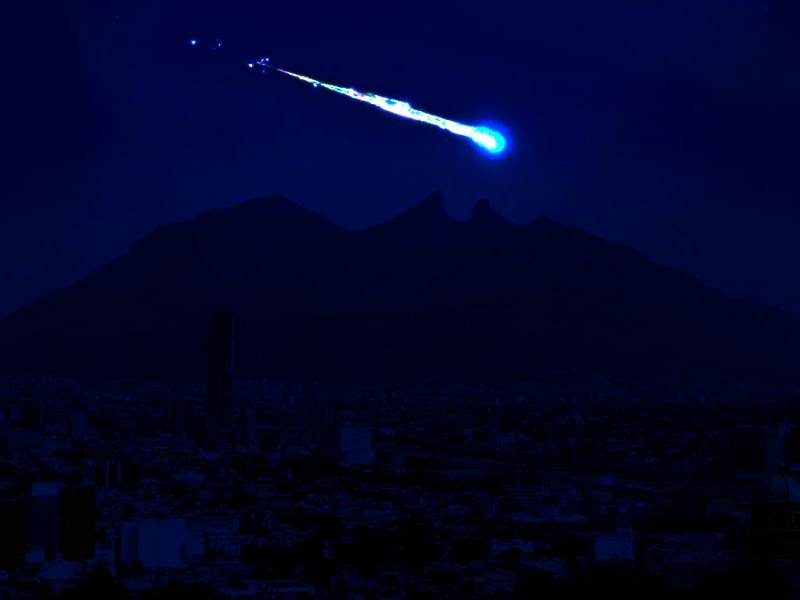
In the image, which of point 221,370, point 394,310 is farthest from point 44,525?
point 394,310

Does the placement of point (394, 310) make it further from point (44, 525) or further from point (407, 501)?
point (44, 525)

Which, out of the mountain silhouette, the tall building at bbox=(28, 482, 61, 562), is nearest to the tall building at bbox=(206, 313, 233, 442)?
the mountain silhouette

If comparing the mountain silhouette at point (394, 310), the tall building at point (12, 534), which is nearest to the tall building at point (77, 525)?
the tall building at point (12, 534)

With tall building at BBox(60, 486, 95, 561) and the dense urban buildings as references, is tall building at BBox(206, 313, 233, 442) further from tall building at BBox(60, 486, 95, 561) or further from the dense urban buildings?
tall building at BBox(60, 486, 95, 561)

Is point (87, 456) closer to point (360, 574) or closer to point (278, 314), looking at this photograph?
point (360, 574)

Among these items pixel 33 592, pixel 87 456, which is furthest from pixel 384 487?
pixel 33 592

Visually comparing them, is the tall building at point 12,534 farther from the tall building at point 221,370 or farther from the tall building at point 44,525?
the tall building at point 221,370

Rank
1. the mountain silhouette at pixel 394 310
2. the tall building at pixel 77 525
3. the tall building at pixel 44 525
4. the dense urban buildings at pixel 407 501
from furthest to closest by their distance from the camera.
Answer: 1. the mountain silhouette at pixel 394 310
2. the tall building at pixel 77 525
3. the tall building at pixel 44 525
4. the dense urban buildings at pixel 407 501

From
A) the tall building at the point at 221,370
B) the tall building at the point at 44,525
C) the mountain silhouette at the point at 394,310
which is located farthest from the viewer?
the mountain silhouette at the point at 394,310
